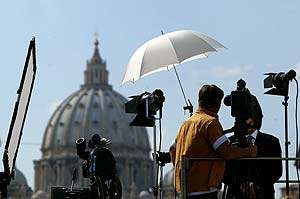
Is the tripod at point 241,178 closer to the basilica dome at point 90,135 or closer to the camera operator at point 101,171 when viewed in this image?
the camera operator at point 101,171

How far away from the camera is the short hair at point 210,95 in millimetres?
8094

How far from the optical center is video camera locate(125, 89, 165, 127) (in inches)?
397

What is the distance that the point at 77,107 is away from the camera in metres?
168

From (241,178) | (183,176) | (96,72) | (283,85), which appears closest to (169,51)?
(283,85)

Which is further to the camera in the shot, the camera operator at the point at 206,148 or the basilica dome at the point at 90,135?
the basilica dome at the point at 90,135

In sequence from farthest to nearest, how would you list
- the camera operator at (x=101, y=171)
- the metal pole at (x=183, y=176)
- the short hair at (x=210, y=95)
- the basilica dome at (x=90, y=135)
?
the basilica dome at (x=90, y=135), the camera operator at (x=101, y=171), the short hair at (x=210, y=95), the metal pole at (x=183, y=176)

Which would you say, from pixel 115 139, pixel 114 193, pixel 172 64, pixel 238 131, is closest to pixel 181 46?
pixel 172 64

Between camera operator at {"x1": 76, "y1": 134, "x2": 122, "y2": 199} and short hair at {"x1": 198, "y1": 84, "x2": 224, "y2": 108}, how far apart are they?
288cm

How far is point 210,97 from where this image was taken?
8125mm

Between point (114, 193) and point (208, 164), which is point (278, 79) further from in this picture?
point (114, 193)

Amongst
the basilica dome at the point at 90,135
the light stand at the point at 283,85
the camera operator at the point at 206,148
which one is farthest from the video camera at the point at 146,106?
the basilica dome at the point at 90,135

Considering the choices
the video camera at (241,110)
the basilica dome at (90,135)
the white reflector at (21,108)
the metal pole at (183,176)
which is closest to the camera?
the metal pole at (183,176)

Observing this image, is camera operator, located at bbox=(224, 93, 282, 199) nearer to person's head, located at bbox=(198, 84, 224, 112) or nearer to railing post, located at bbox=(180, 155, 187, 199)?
person's head, located at bbox=(198, 84, 224, 112)

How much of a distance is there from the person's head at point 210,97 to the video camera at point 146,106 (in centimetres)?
191
